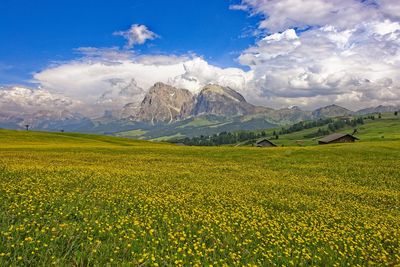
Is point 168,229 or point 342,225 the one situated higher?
point 168,229

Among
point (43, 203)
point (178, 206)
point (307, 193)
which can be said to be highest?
point (43, 203)

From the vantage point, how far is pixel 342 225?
52.4 feet

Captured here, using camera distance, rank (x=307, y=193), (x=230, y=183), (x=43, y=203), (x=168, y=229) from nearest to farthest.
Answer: (x=168, y=229)
(x=43, y=203)
(x=307, y=193)
(x=230, y=183)

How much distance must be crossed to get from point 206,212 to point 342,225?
701 cm

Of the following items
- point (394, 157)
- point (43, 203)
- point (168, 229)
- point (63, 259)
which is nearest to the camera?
point (63, 259)

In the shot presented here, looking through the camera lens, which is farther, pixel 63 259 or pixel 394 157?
pixel 394 157

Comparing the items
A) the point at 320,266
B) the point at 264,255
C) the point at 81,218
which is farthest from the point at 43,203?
the point at 320,266

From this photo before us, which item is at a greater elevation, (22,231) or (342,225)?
(22,231)

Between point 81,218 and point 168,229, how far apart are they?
12.6 ft

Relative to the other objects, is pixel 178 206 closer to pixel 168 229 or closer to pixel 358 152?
pixel 168 229

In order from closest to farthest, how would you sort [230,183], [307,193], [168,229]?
[168,229] < [307,193] < [230,183]

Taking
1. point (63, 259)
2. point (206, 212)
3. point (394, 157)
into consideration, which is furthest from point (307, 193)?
point (394, 157)

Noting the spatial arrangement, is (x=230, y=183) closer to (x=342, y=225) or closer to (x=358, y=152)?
(x=342, y=225)

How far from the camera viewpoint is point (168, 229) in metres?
12.7
